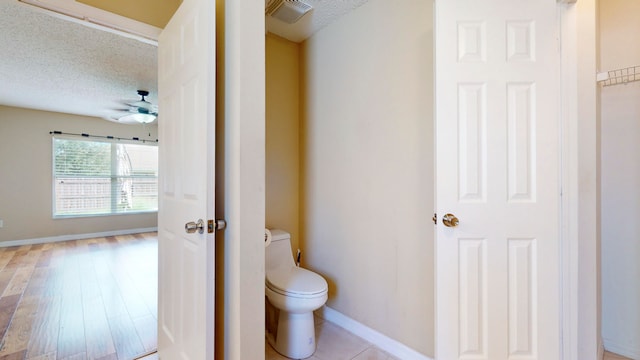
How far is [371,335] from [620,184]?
73.4 inches

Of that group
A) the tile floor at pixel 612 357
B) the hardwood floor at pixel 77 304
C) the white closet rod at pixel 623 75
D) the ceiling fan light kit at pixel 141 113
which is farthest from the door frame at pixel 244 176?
the ceiling fan light kit at pixel 141 113

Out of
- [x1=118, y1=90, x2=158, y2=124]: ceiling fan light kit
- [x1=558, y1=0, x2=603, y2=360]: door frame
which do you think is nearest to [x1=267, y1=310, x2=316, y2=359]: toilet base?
[x1=558, y1=0, x2=603, y2=360]: door frame

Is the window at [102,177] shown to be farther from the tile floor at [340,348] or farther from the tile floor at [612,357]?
the tile floor at [612,357]

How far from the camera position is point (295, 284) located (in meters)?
1.70

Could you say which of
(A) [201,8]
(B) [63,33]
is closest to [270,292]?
(A) [201,8]

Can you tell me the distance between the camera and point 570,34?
131cm

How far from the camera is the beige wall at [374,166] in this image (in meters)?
1.62

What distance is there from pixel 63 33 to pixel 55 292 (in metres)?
2.48

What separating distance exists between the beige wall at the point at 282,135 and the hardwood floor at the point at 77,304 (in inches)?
50.7

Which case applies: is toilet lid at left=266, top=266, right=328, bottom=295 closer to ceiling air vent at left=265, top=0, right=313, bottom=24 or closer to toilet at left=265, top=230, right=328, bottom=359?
toilet at left=265, top=230, right=328, bottom=359

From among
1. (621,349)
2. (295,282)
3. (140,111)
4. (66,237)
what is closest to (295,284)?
(295,282)

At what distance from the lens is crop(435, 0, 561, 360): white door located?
4.20ft

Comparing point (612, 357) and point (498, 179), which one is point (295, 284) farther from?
point (612, 357)

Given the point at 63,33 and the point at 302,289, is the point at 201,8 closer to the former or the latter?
the point at 302,289
